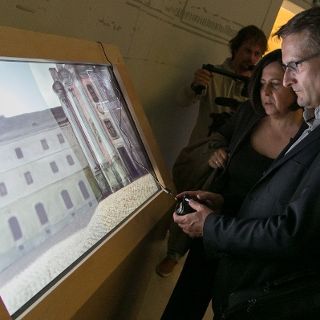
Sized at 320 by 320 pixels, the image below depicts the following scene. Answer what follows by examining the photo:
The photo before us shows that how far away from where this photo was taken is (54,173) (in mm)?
769

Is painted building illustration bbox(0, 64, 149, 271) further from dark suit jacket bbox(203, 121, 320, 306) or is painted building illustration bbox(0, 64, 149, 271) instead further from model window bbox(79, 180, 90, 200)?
dark suit jacket bbox(203, 121, 320, 306)

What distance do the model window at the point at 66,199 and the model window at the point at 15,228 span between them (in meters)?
0.15

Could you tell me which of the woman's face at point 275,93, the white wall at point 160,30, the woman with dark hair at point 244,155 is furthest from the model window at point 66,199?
the woman's face at point 275,93

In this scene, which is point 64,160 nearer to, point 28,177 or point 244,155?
point 28,177

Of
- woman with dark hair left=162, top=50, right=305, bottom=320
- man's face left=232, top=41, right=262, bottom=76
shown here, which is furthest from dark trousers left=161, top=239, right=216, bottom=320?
man's face left=232, top=41, right=262, bottom=76

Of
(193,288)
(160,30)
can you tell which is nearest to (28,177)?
(193,288)

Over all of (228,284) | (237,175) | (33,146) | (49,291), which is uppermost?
(33,146)

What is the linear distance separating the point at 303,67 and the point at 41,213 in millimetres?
700

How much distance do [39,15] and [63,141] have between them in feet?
2.07

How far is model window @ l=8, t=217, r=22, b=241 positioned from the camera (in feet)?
2.04

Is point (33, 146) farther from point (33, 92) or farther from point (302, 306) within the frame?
point (302, 306)

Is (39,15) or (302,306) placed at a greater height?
(39,15)

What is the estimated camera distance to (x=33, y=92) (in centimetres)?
79

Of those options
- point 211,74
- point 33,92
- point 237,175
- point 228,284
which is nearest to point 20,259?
point 33,92
